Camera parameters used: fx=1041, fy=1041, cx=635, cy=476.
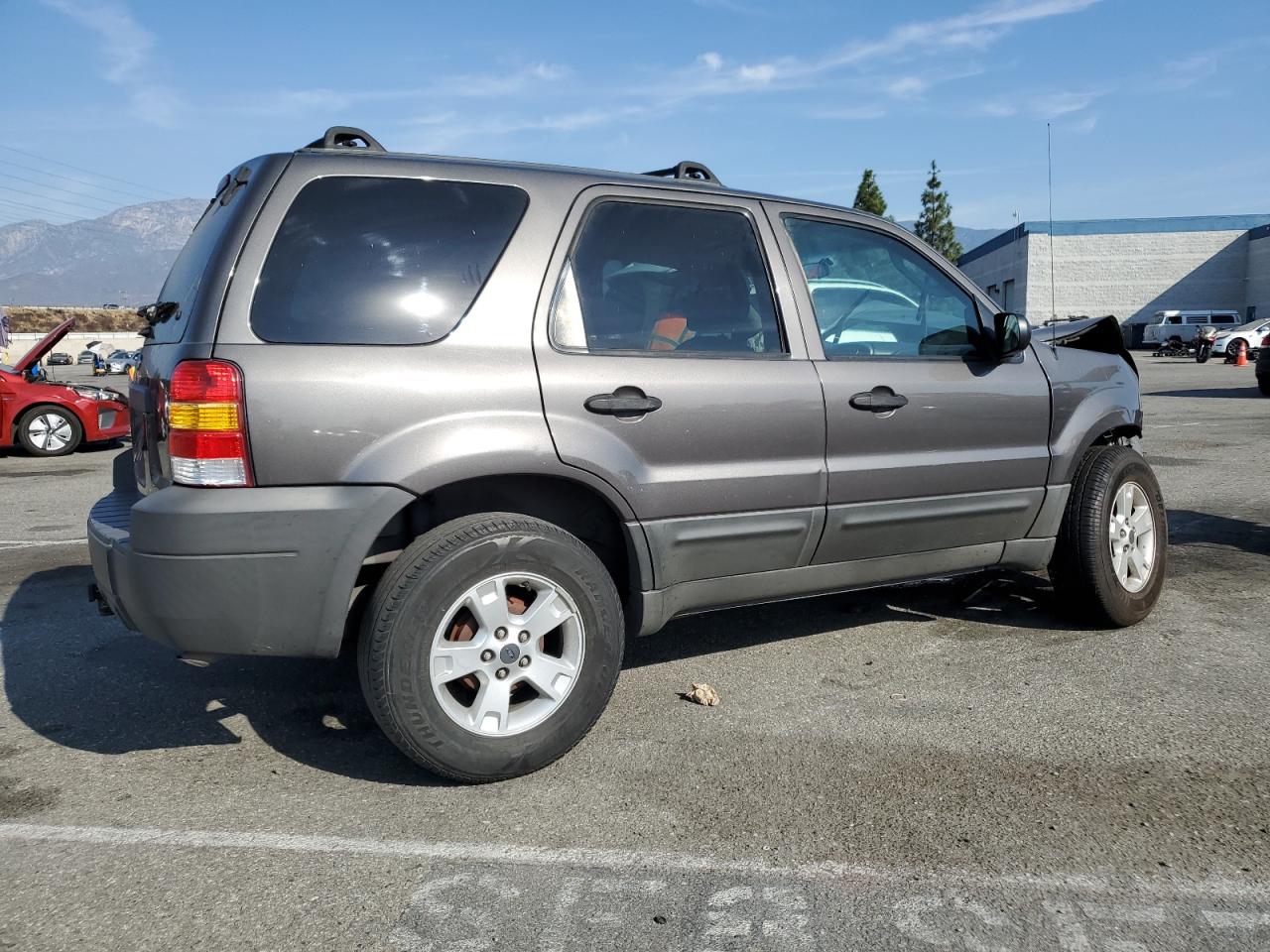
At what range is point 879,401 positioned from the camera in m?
3.92

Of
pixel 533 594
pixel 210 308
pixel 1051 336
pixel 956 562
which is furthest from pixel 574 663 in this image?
pixel 1051 336

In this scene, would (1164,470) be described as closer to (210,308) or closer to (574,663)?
(574,663)

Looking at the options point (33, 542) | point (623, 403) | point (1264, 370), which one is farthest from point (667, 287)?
point (1264, 370)

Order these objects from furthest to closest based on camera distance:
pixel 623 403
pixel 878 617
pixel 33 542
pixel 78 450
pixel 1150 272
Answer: pixel 1150 272 < pixel 78 450 < pixel 33 542 < pixel 878 617 < pixel 623 403

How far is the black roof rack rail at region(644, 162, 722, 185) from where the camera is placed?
4078mm

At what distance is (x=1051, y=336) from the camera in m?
4.79

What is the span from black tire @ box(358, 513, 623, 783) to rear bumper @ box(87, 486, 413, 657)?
15 centimetres

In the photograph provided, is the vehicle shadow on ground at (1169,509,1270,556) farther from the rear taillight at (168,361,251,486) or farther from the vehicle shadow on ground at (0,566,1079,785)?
the rear taillight at (168,361,251,486)

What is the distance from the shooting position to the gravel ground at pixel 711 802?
2.44m

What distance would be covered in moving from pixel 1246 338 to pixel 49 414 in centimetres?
3526

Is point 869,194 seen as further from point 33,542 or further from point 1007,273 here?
point 33,542

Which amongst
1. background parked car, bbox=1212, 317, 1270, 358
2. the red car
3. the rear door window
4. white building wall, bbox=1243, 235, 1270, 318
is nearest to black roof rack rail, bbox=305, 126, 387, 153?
the rear door window

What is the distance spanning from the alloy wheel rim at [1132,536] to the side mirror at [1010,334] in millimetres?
935

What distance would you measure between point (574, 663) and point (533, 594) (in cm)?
26
